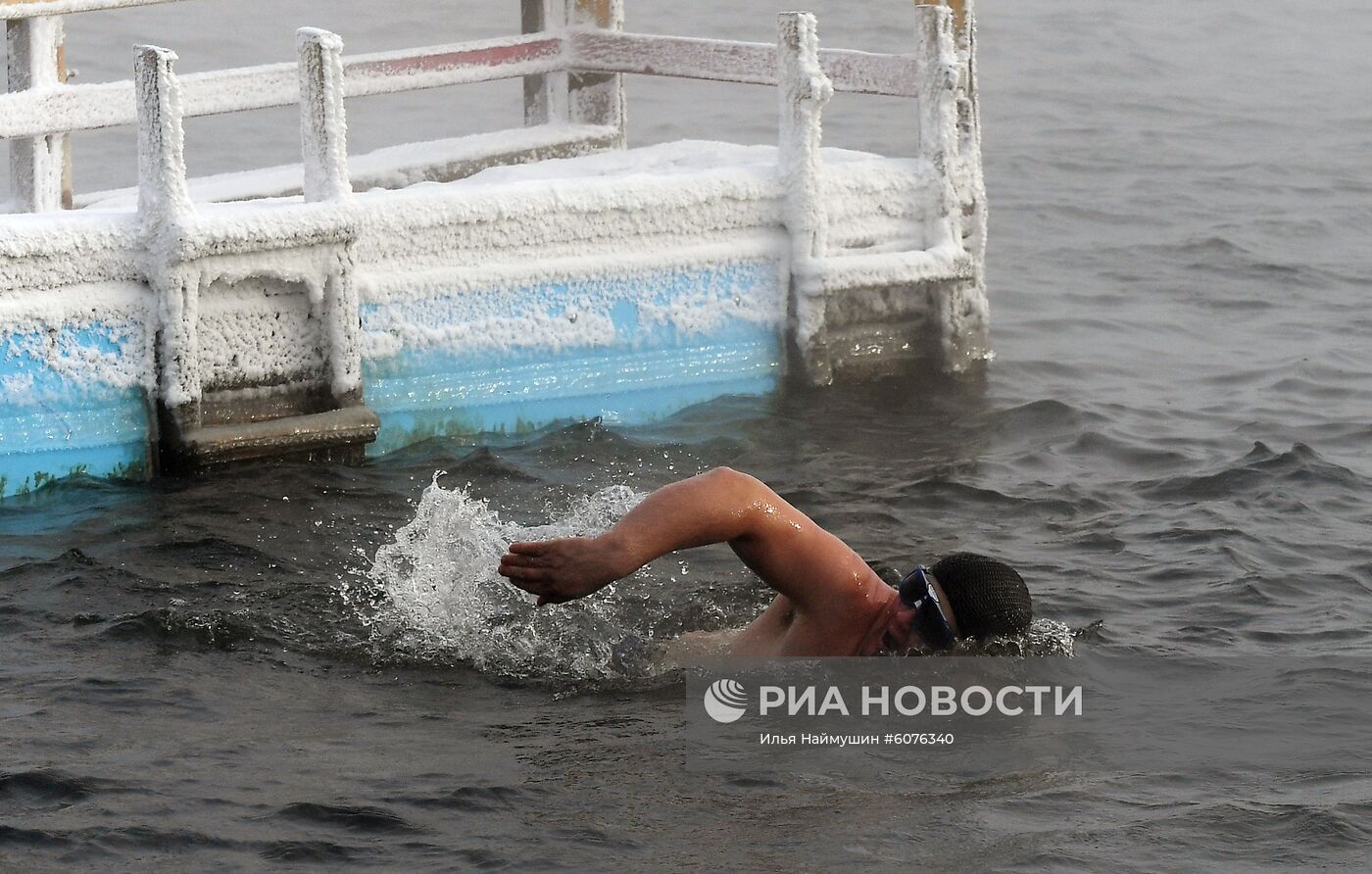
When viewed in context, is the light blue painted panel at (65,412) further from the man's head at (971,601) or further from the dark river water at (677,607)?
the man's head at (971,601)

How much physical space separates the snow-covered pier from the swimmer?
329 cm

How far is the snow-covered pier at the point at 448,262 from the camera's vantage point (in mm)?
8023

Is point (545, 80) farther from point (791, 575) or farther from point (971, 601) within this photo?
point (971, 601)

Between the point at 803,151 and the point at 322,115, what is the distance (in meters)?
2.69

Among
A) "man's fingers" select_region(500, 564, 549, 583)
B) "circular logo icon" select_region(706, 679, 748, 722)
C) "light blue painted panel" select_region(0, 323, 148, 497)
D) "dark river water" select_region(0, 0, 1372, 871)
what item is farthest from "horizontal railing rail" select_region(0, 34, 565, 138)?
"man's fingers" select_region(500, 564, 549, 583)

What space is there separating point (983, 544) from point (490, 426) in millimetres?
2694

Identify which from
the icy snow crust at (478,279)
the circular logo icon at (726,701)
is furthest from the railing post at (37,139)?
the circular logo icon at (726,701)

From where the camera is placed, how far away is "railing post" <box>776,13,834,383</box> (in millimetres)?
9648

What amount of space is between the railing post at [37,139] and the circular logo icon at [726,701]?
5.02 meters

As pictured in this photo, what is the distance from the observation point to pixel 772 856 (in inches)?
200

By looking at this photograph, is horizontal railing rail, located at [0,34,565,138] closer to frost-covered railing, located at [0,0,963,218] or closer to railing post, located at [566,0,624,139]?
frost-covered railing, located at [0,0,963,218]

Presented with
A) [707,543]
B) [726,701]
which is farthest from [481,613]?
[707,543]

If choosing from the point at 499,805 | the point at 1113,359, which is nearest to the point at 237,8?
the point at 1113,359

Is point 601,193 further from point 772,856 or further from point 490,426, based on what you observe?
point 772,856
